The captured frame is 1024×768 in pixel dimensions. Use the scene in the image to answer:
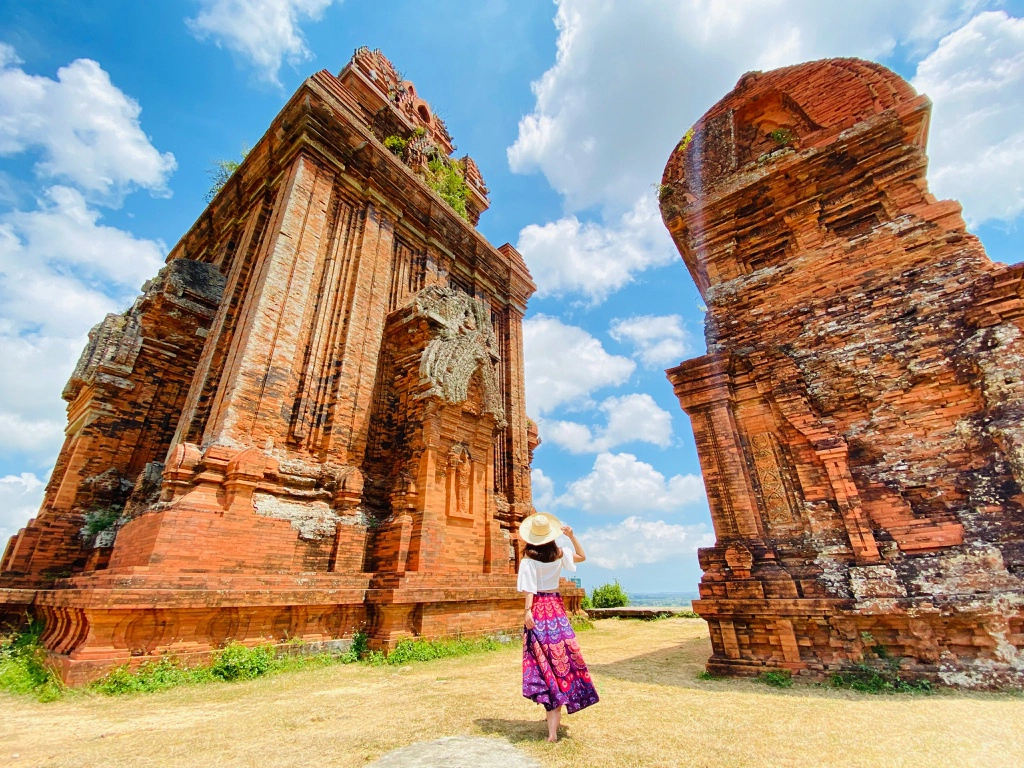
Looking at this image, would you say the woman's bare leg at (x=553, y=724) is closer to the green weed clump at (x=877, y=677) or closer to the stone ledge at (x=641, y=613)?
the green weed clump at (x=877, y=677)

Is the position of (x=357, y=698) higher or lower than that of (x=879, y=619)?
lower

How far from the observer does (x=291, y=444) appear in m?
8.38

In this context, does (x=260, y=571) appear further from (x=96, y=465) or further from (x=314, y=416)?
(x=96, y=465)

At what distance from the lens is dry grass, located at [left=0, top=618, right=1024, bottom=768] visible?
3.12 metres

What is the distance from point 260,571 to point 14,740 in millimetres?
3197

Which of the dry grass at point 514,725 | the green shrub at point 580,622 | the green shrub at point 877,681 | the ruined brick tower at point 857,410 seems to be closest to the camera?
the dry grass at point 514,725

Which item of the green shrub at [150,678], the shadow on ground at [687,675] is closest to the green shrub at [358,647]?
the green shrub at [150,678]

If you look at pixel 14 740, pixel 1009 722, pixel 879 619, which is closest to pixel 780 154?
pixel 879 619

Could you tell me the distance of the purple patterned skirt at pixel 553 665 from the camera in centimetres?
349

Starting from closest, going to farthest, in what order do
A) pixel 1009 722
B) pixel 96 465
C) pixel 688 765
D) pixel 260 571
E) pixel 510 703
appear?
1. pixel 688 765
2. pixel 1009 722
3. pixel 510 703
4. pixel 260 571
5. pixel 96 465

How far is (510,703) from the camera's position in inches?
178

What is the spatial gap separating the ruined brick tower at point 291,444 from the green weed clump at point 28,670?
0.21 meters

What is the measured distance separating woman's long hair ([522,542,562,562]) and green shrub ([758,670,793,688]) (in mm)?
3103

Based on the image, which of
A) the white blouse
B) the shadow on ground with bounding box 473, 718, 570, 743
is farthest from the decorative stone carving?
the shadow on ground with bounding box 473, 718, 570, 743
